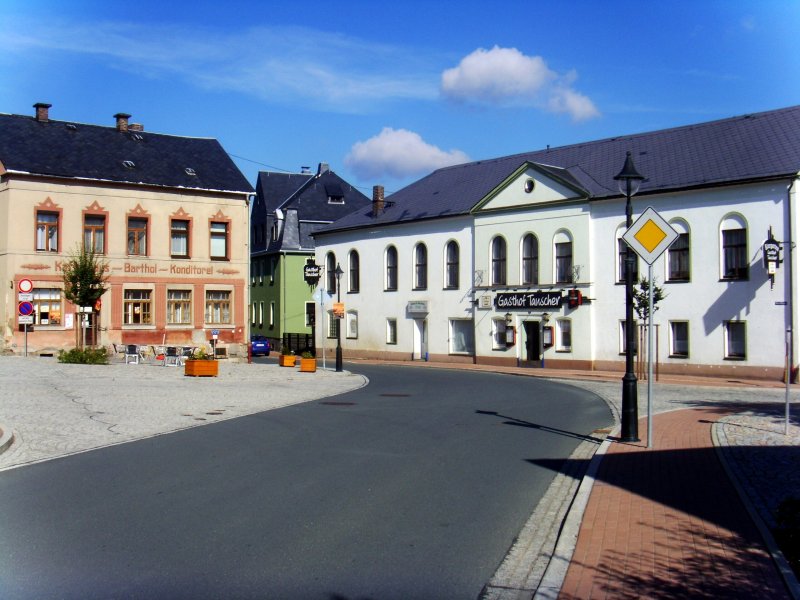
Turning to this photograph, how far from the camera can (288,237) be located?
6675cm

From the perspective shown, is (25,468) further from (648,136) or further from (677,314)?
(648,136)

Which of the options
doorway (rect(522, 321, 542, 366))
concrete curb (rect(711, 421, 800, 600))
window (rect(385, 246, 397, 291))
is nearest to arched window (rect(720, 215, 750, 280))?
doorway (rect(522, 321, 542, 366))

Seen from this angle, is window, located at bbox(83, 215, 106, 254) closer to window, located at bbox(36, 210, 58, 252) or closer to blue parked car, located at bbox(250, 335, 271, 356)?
window, located at bbox(36, 210, 58, 252)

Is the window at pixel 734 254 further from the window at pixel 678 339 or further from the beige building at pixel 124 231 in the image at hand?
the beige building at pixel 124 231

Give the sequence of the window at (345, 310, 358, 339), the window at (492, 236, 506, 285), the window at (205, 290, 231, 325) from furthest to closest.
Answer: the window at (345, 310, 358, 339) < the window at (205, 290, 231, 325) < the window at (492, 236, 506, 285)

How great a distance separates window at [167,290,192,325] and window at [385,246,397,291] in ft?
39.3

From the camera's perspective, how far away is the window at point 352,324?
54375 mm

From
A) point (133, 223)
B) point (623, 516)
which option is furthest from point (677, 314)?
point (623, 516)

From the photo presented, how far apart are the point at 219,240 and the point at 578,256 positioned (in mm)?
19286

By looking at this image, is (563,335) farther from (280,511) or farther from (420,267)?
(280,511)

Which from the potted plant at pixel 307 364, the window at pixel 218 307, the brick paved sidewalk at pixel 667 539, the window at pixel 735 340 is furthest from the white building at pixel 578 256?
the brick paved sidewalk at pixel 667 539

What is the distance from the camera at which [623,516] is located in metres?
8.49

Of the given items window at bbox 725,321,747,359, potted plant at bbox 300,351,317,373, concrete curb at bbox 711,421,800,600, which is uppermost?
window at bbox 725,321,747,359

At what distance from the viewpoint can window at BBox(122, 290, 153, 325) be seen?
44375mm
